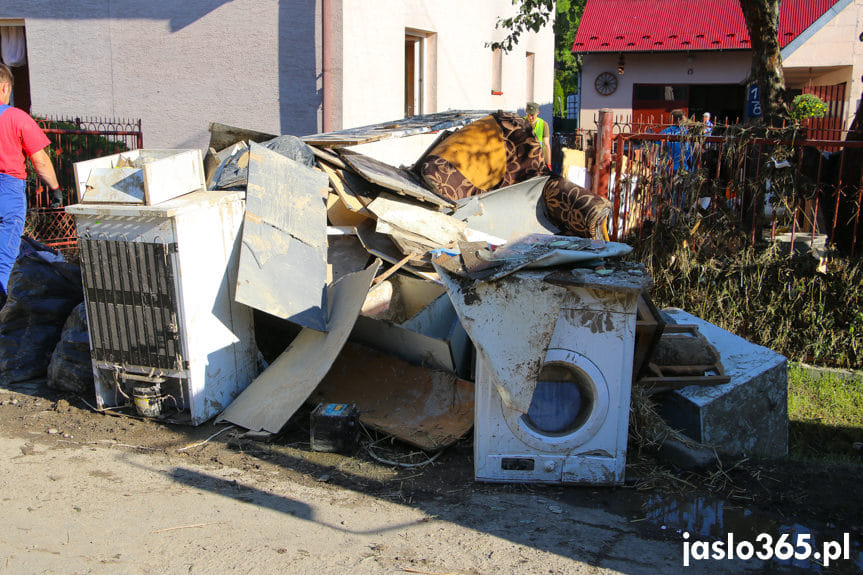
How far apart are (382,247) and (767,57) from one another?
486 cm

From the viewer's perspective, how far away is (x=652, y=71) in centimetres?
2009

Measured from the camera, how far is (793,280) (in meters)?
5.91

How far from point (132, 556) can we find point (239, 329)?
1755 mm

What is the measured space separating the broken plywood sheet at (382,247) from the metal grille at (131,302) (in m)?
1.45

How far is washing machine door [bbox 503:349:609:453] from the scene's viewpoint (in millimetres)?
3469

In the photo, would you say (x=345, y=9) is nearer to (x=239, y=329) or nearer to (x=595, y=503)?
(x=239, y=329)

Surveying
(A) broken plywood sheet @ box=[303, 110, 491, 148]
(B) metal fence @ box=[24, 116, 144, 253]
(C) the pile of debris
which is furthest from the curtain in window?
(C) the pile of debris

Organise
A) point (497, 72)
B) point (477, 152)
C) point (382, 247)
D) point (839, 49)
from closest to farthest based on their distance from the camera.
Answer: point (382, 247) → point (477, 152) → point (497, 72) → point (839, 49)

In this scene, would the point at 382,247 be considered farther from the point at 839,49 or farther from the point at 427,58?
the point at 839,49

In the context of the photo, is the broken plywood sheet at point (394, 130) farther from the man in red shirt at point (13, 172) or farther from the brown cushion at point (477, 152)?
the man in red shirt at point (13, 172)

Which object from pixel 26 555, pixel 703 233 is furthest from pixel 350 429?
pixel 703 233

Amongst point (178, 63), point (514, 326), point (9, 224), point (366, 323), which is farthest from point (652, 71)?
point (514, 326)

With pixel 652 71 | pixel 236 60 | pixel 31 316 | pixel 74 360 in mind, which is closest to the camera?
Answer: pixel 74 360

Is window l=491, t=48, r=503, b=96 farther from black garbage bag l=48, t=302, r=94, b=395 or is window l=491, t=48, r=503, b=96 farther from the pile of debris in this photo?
black garbage bag l=48, t=302, r=94, b=395
